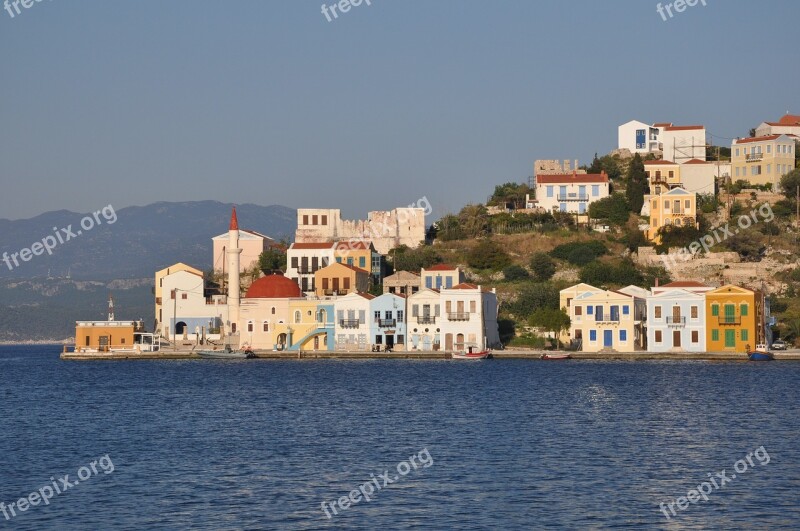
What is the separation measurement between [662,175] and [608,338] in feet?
86.2

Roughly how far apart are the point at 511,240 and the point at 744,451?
60.5 m

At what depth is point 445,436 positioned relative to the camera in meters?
36.9

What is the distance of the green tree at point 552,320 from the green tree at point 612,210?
18882mm

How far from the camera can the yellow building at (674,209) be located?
90.4 metres

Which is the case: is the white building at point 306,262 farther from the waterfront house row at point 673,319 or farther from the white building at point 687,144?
the white building at point 687,144

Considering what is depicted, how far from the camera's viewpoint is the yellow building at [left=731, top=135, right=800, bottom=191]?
320ft

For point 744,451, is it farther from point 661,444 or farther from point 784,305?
point 784,305

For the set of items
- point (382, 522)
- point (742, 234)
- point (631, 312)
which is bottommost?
point (382, 522)

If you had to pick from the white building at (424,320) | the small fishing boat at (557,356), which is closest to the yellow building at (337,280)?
the white building at (424,320)

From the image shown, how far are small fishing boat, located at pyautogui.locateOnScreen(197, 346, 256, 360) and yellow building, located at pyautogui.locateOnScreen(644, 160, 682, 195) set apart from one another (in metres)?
35.1

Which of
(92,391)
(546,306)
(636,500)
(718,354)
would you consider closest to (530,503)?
(636,500)

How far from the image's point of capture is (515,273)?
288 ft

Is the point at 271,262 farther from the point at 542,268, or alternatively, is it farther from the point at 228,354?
the point at 542,268

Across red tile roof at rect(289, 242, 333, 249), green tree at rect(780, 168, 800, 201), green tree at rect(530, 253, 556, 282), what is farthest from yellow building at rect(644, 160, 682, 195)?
red tile roof at rect(289, 242, 333, 249)
